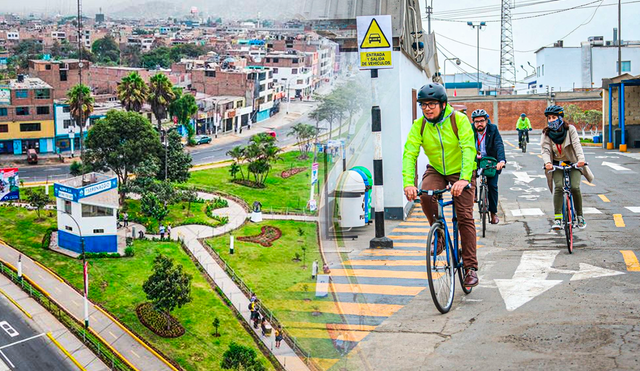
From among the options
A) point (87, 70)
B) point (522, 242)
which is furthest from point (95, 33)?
point (522, 242)

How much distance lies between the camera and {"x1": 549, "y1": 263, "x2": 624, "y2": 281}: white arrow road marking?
25.8ft

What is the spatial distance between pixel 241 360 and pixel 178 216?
85.3ft

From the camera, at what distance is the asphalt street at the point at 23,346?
1572 inches

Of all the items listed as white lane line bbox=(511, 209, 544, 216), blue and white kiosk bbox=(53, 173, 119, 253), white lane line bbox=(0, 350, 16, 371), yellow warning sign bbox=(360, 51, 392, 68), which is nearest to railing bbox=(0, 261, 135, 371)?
white lane line bbox=(0, 350, 16, 371)

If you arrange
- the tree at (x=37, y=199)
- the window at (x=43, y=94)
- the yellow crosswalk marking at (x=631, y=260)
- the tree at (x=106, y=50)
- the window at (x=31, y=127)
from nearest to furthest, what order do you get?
the yellow crosswalk marking at (x=631, y=260) < the tree at (x=37, y=199) < the window at (x=31, y=127) < the window at (x=43, y=94) < the tree at (x=106, y=50)

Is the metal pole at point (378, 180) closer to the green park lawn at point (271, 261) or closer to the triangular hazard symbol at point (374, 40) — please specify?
the triangular hazard symbol at point (374, 40)

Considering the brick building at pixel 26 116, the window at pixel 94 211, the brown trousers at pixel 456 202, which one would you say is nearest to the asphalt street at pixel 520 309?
the brown trousers at pixel 456 202

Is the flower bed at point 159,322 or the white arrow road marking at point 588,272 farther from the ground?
the white arrow road marking at point 588,272

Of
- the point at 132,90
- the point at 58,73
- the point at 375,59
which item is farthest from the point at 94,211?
the point at 375,59

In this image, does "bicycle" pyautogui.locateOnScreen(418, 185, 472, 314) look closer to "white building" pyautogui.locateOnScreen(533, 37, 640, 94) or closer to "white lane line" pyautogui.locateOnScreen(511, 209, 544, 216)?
"white lane line" pyautogui.locateOnScreen(511, 209, 544, 216)

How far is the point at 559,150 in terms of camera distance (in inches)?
380

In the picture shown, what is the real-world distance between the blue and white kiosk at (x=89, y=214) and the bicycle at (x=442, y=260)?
45.1 m

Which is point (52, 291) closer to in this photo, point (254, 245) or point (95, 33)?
point (254, 245)

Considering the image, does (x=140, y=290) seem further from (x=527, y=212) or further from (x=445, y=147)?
(x=445, y=147)
